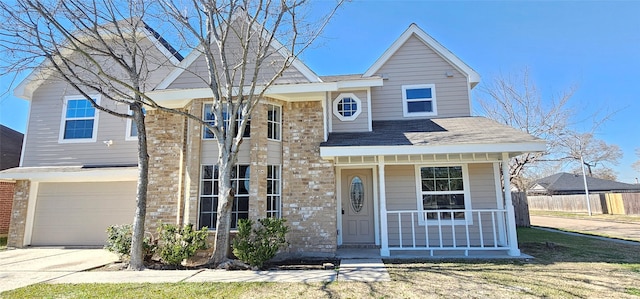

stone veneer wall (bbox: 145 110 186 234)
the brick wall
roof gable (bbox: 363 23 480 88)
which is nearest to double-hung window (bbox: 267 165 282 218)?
stone veneer wall (bbox: 145 110 186 234)

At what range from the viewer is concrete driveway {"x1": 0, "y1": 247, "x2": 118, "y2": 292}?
20.6 feet

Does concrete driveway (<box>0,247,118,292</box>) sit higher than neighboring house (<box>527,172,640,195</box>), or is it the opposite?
neighboring house (<box>527,172,640,195</box>)

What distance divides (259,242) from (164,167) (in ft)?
12.9

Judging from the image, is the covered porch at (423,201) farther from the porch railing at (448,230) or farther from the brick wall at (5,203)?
the brick wall at (5,203)

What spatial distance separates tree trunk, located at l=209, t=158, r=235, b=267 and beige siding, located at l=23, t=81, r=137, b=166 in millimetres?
5929

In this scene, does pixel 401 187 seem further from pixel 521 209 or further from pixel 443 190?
pixel 521 209

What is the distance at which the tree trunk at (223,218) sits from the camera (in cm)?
702

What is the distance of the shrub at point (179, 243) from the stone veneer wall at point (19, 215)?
294 inches

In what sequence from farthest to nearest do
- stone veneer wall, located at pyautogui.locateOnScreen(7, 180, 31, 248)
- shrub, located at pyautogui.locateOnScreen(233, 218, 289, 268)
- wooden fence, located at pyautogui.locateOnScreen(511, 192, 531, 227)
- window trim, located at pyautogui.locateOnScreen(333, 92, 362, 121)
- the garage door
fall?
wooden fence, located at pyautogui.locateOnScreen(511, 192, 531, 227) < the garage door < stone veneer wall, located at pyautogui.locateOnScreen(7, 180, 31, 248) < window trim, located at pyautogui.locateOnScreen(333, 92, 362, 121) < shrub, located at pyautogui.locateOnScreen(233, 218, 289, 268)

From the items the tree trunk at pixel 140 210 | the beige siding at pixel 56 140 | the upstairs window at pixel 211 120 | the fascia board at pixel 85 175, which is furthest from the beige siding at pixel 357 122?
the beige siding at pixel 56 140

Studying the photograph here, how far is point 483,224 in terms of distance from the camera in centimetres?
929

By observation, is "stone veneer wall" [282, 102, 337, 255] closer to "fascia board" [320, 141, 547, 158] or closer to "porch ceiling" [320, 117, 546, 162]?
"porch ceiling" [320, 117, 546, 162]

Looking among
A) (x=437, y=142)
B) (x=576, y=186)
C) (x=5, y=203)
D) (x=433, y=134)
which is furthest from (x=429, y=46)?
(x=576, y=186)

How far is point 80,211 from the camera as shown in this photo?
11.4m
